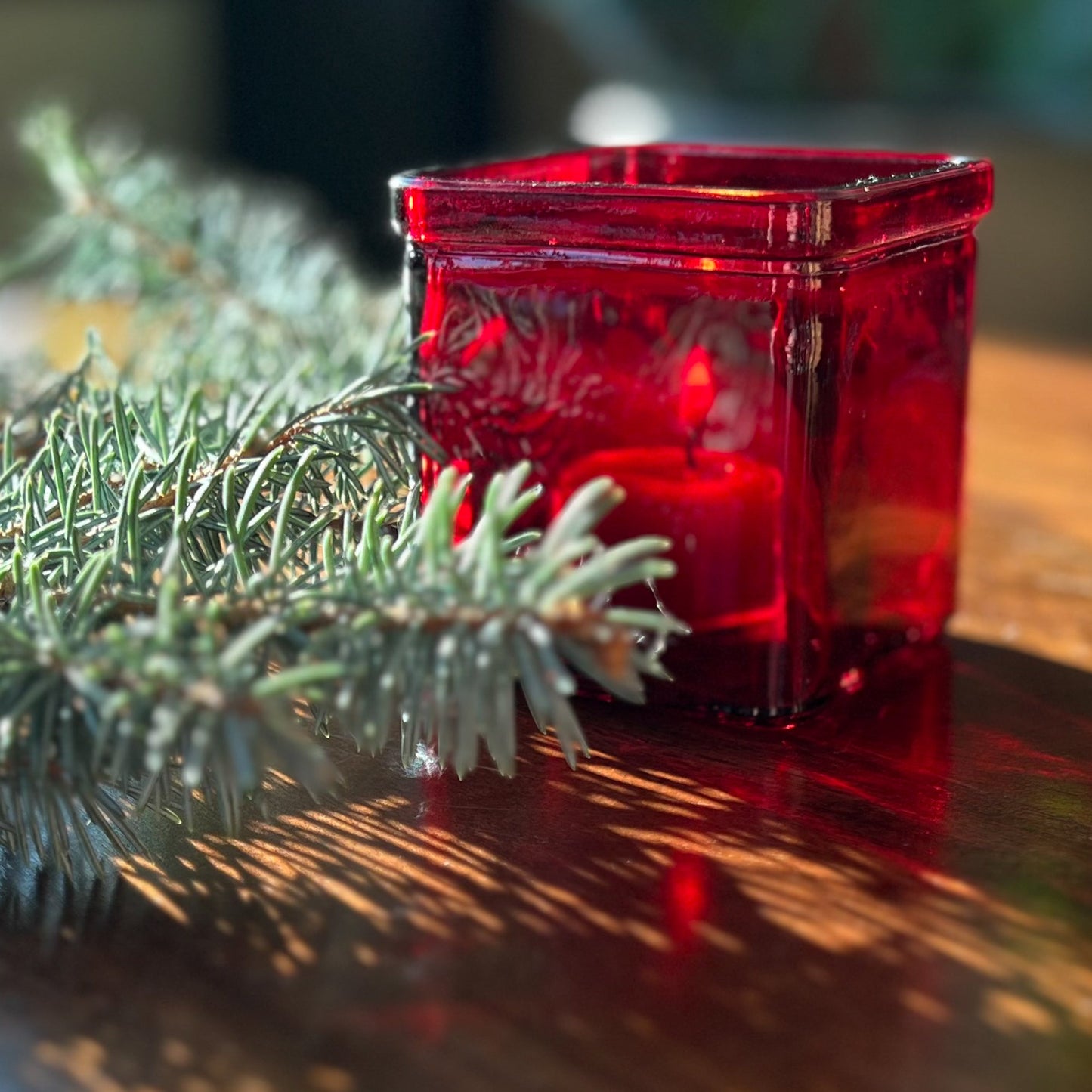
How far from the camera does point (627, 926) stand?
20 cm

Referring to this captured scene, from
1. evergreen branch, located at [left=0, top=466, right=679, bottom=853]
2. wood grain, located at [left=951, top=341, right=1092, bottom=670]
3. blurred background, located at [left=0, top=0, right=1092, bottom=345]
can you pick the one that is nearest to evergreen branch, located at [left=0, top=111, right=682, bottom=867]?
evergreen branch, located at [left=0, top=466, right=679, bottom=853]

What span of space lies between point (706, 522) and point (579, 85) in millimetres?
1713

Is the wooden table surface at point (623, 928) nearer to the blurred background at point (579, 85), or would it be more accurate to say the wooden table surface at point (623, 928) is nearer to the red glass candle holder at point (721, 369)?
the red glass candle holder at point (721, 369)

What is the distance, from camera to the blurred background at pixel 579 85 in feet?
5.16

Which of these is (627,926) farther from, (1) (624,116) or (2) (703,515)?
(1) (624,116)

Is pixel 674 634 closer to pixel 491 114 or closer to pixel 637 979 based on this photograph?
pixel 637 979

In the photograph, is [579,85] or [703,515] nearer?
[703,515]

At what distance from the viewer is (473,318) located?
0.27 m

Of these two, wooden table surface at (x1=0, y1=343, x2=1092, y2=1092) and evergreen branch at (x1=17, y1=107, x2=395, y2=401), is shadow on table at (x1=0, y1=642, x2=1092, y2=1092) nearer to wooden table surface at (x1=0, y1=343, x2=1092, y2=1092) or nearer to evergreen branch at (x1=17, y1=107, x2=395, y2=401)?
wooden table surface at (x1=0, y1=343, x2=1092, y2=1092)

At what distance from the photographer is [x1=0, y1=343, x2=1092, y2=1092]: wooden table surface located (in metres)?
0.17

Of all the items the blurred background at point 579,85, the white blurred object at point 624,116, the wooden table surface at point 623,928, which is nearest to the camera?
the wooden table surface at point 623,928

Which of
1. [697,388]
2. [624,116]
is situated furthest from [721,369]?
[624,116]

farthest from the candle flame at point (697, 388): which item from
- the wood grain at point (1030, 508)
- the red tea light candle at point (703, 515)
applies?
the wood grain at point (1030, 508)

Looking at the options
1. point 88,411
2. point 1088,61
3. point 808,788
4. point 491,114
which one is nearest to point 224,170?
point 491,114
